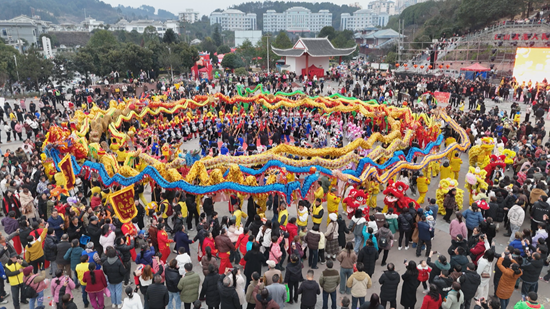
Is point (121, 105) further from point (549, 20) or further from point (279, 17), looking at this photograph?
point (279, 17)

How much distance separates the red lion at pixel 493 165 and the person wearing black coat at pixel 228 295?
8216 mm

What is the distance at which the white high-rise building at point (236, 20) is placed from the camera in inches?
5940

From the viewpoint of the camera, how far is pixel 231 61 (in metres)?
43.4

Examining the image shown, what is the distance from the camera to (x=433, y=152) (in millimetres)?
11539

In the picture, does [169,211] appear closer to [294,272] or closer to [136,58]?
[294,272]

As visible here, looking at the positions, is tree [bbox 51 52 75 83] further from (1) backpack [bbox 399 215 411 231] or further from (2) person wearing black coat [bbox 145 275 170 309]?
(1) backpack [bbox 399 215 411 231]

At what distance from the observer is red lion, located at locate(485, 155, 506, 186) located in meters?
10.2

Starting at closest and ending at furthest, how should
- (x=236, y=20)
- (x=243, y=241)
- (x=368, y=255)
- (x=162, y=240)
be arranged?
(x=368, y=255), (x=243, y=241), (x=162, y=240), (x=236, y=20)

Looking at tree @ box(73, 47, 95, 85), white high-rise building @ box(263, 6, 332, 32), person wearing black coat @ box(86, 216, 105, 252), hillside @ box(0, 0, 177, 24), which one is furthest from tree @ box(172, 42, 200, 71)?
hillside @ box(0, 0, 177, 24)

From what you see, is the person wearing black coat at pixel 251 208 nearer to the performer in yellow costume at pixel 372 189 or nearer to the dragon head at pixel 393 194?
the performer in yellow costume at pixel 372 189

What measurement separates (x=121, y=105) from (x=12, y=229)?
1008cm

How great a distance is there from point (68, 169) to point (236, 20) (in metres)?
153

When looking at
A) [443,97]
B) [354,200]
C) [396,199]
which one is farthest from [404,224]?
[443,97]

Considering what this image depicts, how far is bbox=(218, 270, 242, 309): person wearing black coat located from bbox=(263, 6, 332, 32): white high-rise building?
152 m
